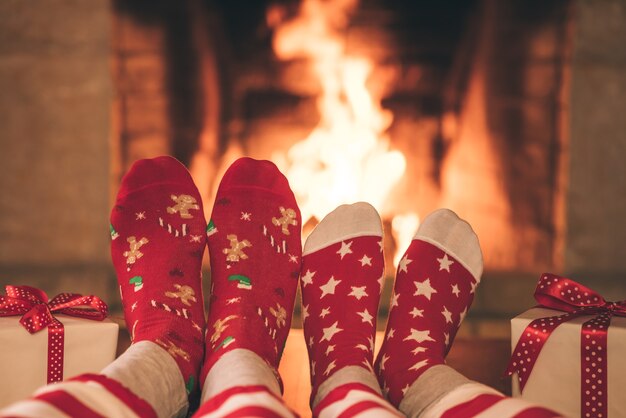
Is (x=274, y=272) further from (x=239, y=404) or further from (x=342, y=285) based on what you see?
(x=239, y=404)

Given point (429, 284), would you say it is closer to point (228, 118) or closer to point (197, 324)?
point (197, 324)

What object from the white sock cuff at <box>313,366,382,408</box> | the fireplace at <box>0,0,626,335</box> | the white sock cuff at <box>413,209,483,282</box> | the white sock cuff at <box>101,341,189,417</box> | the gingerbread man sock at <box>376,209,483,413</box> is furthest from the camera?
the fireplace at <box>0,0,626,335</box>

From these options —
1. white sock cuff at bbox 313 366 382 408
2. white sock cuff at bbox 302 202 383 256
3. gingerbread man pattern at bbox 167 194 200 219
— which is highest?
gingerbread man pattern at bbox 167 194 200 219

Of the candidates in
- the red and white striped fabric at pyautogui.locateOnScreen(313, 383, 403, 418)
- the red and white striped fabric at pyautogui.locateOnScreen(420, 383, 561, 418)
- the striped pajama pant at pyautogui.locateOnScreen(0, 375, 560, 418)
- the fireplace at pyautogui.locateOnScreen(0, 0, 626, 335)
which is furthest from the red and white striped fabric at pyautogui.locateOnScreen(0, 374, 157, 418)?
the fireplace at pyautogui.locateOnScreen(0, 0, 626, 335)

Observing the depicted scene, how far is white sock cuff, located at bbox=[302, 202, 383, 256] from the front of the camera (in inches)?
44.8

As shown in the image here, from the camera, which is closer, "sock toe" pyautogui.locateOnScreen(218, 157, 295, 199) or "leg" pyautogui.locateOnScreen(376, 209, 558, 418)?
"leg" pyautogui.locateOnScreen(376, 209, 558, 418)

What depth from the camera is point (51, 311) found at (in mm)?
840

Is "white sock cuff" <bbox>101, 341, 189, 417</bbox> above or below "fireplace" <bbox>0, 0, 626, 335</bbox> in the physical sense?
below

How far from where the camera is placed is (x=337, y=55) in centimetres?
153

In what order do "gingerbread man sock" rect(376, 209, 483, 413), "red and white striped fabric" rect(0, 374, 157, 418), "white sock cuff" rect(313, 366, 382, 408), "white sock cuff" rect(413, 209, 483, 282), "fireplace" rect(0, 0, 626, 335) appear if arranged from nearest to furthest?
"red and white striped fabric" rect(0, 374, 157, 418) → "white sock cuff" rect(313, 366, 382, 408) → "gingerbread man sock" rect(376, 209, 483, 413) → "white sock cuff" rect(413, 209, 483, 282) → "fireplace" rect(0, 0, 626, 335)

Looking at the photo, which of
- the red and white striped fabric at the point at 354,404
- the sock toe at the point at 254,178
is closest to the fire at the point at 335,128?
the sock toe at the point at 254,178

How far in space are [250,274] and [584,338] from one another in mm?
496

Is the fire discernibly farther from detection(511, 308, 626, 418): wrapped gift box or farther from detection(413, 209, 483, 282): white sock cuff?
detection(511, 308, 626, 418): wrapped gift box

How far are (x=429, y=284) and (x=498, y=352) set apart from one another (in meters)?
0.16
